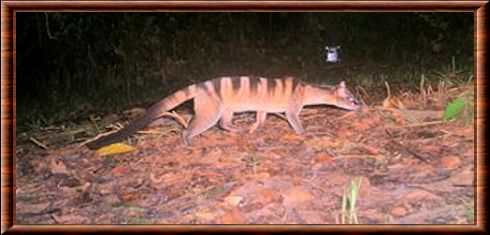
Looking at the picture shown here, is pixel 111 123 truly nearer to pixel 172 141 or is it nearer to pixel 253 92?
pixel 172 141

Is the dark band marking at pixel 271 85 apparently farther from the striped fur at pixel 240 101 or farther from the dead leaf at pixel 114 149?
the dead leaf at pixel 114 149

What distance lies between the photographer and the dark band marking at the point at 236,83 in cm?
278

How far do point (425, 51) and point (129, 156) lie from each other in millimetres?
704

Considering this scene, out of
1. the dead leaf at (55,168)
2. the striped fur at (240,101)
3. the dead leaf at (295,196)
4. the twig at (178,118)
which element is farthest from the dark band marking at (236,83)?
the dead leaf at (55,168)

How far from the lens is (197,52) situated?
9.10 ft

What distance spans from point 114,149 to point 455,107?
0.77m

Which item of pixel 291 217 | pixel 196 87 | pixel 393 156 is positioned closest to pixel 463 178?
pixel 393 156

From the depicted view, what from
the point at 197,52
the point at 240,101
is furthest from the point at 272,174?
the point at 197,52

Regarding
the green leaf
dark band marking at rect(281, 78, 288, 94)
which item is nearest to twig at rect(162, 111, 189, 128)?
dark band marking at rect(281, 78, 288, 94)

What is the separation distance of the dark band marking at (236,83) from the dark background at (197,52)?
1 cm

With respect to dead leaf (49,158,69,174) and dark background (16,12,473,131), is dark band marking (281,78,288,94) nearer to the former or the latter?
dark background (16,12,473,131)

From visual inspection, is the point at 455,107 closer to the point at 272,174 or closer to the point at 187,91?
the point at 272,174

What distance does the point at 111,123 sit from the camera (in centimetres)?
279

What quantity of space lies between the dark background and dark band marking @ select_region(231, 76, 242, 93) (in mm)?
13
